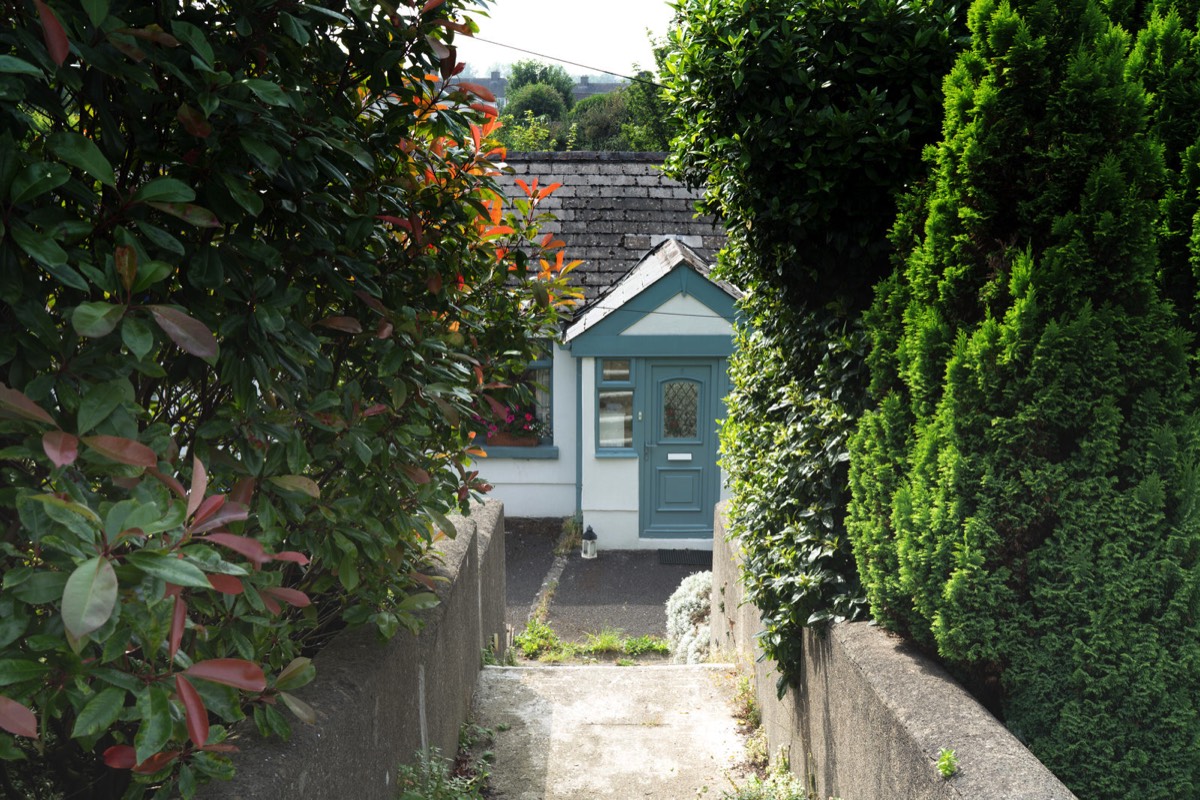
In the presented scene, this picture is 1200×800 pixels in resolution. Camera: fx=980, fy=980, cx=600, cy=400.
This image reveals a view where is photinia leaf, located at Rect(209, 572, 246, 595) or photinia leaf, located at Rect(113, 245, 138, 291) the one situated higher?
photinia leaf, located at Rect(113, 245, 138, 291)

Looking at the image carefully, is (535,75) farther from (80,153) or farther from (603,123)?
(80,153)

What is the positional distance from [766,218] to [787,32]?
0.77 metres

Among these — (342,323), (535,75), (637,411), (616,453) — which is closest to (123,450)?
(342,323)

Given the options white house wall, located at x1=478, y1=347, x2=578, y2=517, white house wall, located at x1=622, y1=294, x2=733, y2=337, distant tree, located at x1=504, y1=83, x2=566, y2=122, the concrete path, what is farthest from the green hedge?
distant tree, located at x1=504, y1=83, x2=566, y2=122

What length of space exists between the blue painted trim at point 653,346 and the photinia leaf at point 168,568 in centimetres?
1150

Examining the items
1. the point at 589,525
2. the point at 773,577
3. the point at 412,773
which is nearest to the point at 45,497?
the point at 412,773

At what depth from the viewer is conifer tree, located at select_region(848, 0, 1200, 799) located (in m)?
2.78

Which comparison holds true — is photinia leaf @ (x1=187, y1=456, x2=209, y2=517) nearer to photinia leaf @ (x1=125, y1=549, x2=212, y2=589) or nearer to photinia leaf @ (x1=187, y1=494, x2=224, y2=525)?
photinia leaf @ (x1=187, y1=494, x2=224, y2=525)

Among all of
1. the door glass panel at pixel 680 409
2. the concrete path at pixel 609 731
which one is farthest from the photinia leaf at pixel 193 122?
the door glass panel at pixel 680 409

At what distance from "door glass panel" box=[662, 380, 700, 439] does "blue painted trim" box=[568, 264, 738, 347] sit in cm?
55

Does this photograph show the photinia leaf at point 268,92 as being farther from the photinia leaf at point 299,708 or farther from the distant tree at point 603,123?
the distant tree at point 603,123

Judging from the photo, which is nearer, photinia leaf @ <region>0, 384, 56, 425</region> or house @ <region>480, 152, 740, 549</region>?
photinia leaf @ <region>0, 384, 56, 425</region>

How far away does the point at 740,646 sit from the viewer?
641cm

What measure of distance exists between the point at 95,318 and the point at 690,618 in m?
8.11
